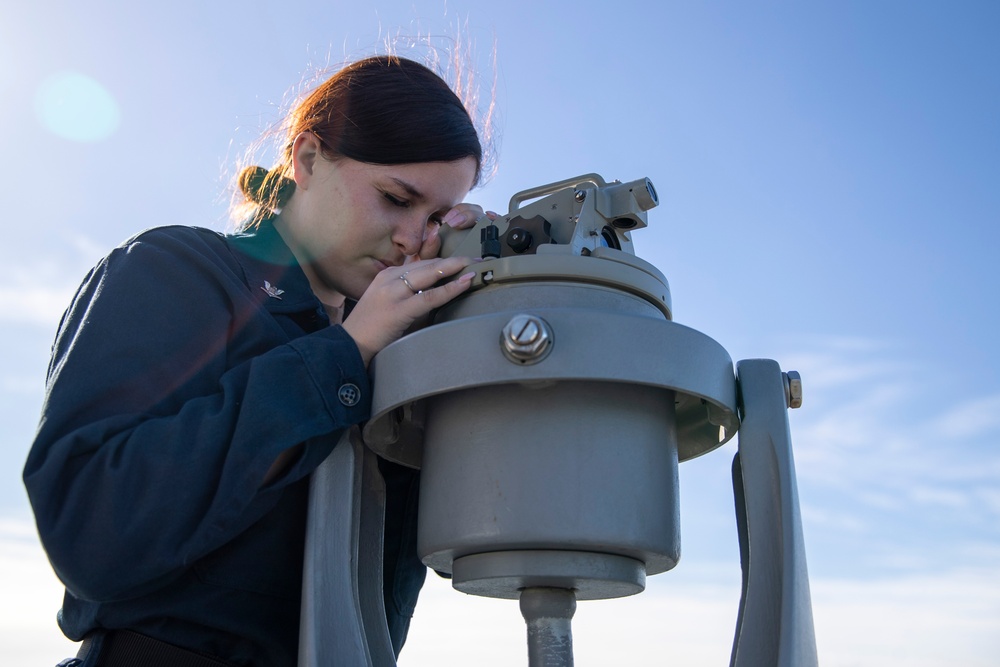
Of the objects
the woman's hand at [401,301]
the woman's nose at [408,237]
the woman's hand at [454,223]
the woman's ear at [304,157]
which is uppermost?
the woman's ear at [304,157]

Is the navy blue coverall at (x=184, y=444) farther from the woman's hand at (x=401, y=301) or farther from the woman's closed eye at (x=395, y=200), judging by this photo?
the woman's closed eye at (x=395, y=200)

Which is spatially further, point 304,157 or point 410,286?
point 304,157

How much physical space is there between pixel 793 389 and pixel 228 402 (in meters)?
0.83

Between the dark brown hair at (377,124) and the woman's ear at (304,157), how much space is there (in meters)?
0.02

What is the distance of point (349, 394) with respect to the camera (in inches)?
53.6

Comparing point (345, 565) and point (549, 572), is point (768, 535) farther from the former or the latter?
point (345, 565)

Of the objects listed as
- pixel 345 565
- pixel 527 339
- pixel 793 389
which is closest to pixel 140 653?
pixel 345 565

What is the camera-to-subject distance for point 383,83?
6.49ft

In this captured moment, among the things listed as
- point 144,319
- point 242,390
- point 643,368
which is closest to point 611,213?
point 643,368

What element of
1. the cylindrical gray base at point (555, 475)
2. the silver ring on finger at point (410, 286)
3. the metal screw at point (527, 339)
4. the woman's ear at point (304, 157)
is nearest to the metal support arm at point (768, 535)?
the cylindrical gray base at point (555, 475)

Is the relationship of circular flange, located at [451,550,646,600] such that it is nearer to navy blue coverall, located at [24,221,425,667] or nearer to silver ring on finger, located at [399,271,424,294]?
navy blue coverall, located at [24,221,425,667]

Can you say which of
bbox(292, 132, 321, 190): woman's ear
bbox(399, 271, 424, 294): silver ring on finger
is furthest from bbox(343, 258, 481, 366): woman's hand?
bbox(292, 132, 321, 190): woman's ear

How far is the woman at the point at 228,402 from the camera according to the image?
4.07 feet

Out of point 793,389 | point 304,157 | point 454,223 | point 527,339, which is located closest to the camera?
point 527,339
